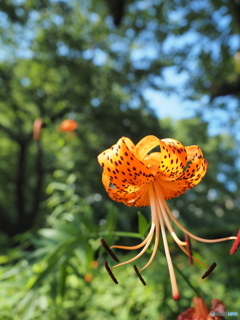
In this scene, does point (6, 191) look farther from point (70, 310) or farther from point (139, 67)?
point (70, 310)

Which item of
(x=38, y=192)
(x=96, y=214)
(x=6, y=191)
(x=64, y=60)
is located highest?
(x=64, y=60)

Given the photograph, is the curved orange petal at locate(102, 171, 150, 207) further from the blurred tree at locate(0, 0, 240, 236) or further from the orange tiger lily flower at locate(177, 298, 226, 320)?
the blurred tree at locate(0, 0, 240, 236)

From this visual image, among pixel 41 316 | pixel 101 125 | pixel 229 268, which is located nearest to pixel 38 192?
pixel 101 125

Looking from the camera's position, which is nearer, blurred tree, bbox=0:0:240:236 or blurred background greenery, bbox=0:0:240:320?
blurred background greenery, bbox=0:0:240:320

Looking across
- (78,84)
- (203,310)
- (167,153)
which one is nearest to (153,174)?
(167,153)

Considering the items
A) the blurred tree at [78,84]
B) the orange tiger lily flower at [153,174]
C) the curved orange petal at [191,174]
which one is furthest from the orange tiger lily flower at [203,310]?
the blurred tree at [78,84]

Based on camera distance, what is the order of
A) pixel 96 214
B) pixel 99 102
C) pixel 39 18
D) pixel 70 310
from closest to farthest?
pixel 70 310, pixel 39 18, pixel 96 214, pixel 99 102

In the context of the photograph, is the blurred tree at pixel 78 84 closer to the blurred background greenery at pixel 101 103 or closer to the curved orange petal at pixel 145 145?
the blurred background greenery at pixel 101 103

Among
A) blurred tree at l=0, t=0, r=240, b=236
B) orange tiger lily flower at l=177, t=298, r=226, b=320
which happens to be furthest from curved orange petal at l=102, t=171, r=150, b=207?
blurred tree at l=0, t=0, r=240, b=236

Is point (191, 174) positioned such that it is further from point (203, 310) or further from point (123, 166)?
point (203, 310)
